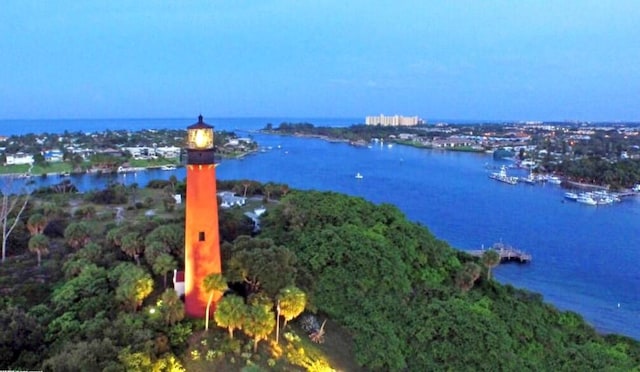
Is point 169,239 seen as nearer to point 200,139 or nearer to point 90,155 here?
point 200,139

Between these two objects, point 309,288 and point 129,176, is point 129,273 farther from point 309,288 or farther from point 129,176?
point 129,176

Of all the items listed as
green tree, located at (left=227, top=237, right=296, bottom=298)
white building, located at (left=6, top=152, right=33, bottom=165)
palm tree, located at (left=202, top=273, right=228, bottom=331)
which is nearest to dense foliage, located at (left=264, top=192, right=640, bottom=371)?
green tree, located at (left=227, top=237, right=296, bottom=298)

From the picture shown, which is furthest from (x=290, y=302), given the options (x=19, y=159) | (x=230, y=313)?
(x=19, y=159)

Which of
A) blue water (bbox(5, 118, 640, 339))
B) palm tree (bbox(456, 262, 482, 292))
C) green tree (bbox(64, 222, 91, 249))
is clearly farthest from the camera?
blue water (bbox(5, 118, 640, 339))

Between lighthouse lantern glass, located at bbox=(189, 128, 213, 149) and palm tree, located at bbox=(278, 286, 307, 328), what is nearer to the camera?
lighthouse lantern glass, located at bbox=(189, 128, 213, 149)

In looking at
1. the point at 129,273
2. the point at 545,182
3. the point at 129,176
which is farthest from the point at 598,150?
the point at 129,273

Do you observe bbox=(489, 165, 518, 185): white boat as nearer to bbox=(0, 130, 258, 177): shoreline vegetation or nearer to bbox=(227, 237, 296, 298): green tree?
bbox=(0, 130, 258, 177): shoreline vegetation
